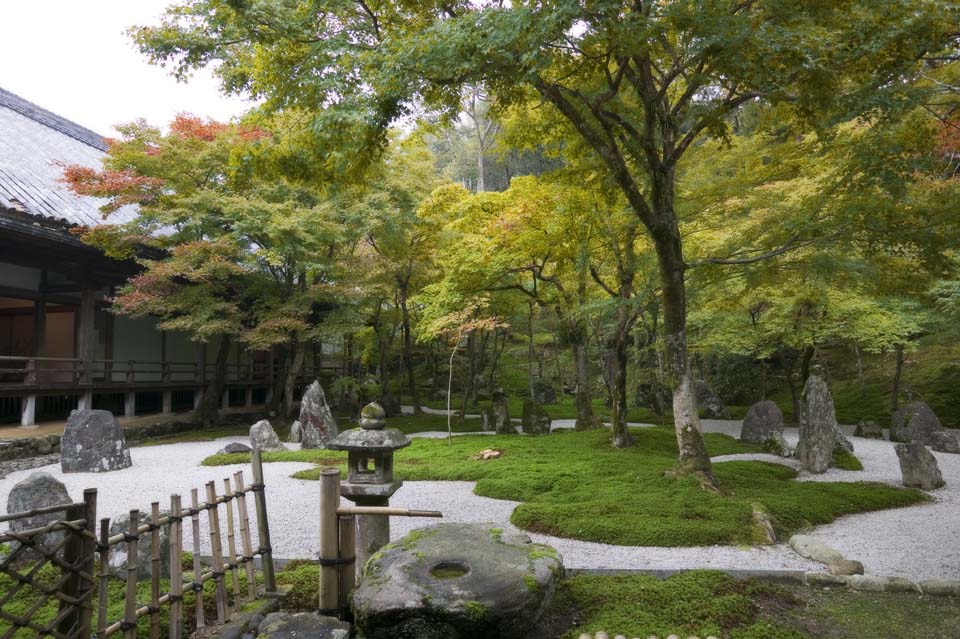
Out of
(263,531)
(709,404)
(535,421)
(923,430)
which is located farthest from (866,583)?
(709,404)

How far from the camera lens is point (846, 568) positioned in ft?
14.3

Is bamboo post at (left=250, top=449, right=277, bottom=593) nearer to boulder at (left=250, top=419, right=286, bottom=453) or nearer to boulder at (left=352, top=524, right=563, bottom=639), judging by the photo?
boulder at (left=352, top=524, right=563, bottom=639)

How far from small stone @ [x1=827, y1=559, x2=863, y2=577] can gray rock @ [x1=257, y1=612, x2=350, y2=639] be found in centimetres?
371

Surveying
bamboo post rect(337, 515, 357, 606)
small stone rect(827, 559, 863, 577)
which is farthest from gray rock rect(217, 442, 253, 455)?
small stone rect(827, 559, 863, 577)

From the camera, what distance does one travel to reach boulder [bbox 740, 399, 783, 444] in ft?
37.2

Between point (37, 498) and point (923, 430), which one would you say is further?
point (923, 430)

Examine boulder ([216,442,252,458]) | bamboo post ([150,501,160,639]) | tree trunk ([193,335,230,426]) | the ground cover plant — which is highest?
tree trunk ([193,335,230,426])

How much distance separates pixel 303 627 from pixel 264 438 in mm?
8543

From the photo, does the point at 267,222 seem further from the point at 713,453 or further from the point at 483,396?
the point at 483,396

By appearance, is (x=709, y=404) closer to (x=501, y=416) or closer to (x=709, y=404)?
(x=709, y=404)

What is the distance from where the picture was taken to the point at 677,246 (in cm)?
699

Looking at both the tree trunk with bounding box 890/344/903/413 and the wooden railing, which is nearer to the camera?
the wooden railing

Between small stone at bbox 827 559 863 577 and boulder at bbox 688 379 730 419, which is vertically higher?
boulder at bbox 688 379 730 419

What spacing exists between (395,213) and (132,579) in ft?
36.4
